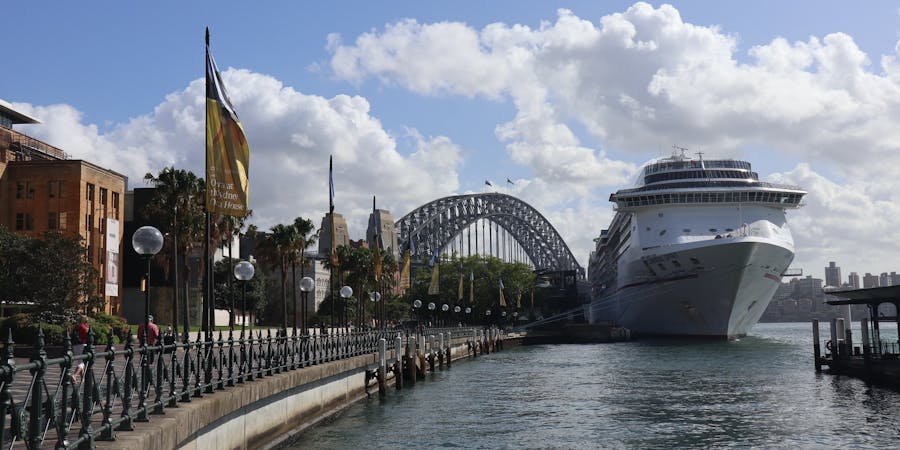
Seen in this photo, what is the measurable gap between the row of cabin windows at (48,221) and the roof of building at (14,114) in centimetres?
1863

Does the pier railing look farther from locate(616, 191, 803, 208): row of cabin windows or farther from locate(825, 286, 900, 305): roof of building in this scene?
locate(616, 191, 803, 208): row of cabin windows

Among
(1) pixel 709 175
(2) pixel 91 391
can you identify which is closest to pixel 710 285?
(1) pixel 709 175

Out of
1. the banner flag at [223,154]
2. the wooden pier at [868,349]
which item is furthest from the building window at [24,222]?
the wooden pier at [868,349]

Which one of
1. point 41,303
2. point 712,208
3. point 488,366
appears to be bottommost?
point 488,366

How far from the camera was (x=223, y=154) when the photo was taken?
25109 mm

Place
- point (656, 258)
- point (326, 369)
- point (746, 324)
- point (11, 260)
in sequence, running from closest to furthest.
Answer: point (326, 369)
point (11, 260)
point (656, 258)
point (746, 324)

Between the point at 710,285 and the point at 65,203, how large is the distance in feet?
213

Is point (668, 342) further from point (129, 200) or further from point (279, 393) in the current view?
point (279, 393)

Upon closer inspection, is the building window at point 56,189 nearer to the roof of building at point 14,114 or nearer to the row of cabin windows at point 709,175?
the roof of building at point 14,114

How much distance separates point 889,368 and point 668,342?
6122cm

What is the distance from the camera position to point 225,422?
67.7ft

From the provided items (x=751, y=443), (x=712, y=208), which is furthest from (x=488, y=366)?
(x=751, y=443)

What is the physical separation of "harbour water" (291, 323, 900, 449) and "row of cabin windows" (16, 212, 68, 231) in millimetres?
38843

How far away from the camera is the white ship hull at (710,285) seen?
311ft
